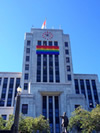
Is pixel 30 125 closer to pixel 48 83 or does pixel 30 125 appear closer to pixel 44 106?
pixel 44 106

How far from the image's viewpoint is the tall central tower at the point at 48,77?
1759 inches

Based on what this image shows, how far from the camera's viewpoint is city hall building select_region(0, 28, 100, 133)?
44.9 m

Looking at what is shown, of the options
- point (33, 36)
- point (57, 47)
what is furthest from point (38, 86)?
point (33, 36)

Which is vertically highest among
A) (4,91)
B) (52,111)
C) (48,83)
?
(4,91)

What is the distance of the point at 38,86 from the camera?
48.1 metres

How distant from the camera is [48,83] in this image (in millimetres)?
48625

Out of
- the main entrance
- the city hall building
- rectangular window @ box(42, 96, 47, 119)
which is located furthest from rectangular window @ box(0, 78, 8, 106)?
the main entrance

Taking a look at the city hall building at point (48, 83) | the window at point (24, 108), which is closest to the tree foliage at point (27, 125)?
the window at point (24, 108)

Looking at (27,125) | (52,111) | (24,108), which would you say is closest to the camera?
(27,125)

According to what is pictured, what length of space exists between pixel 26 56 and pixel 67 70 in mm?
16302

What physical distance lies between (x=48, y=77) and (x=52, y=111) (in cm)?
1296

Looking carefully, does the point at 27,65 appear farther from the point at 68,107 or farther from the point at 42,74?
the point at 68,107

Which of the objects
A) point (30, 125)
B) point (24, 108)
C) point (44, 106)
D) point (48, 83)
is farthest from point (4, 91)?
point (30, 125)

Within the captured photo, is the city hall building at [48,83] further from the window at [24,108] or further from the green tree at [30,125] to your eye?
the green tree at [30,125]
